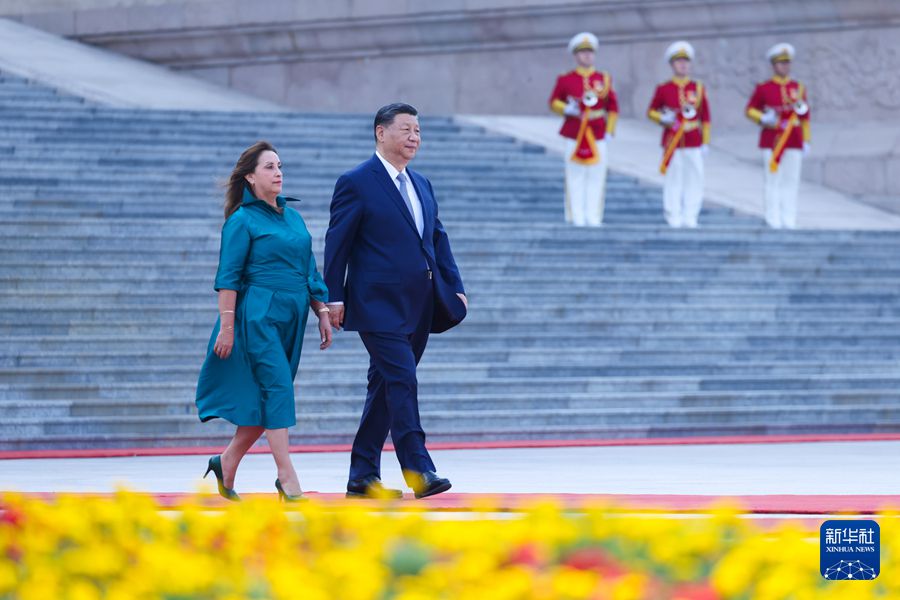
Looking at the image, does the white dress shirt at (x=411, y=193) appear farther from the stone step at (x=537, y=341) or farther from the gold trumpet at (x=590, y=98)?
the gold trumpet at (x=590, y=98)

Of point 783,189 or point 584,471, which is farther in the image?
point 783,189

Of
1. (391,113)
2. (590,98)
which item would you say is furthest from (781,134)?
(391,113)

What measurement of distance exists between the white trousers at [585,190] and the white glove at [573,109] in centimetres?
52

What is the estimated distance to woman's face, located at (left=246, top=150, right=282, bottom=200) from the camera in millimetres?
7504

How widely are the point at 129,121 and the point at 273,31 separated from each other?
7.06 m

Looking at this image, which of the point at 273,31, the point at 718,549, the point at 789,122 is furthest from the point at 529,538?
the point at 273,31

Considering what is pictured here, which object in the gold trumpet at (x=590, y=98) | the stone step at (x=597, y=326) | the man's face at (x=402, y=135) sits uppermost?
the gold trumpet at (x=590, y=98)

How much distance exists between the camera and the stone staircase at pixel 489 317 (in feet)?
39.0

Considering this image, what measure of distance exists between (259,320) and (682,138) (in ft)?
36.4

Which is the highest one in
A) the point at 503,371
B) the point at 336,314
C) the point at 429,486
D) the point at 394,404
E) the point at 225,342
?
the point at 336,314

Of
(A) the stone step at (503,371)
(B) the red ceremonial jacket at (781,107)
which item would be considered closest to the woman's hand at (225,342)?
(A) the stone step at (503,371)

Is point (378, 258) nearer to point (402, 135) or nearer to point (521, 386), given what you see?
point (402, 135)

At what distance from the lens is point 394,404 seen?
7422 millimetres

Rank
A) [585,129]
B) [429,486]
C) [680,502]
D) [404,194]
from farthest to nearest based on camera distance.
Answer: [585,129]
[404,194]
[429,486]
[680,502]
